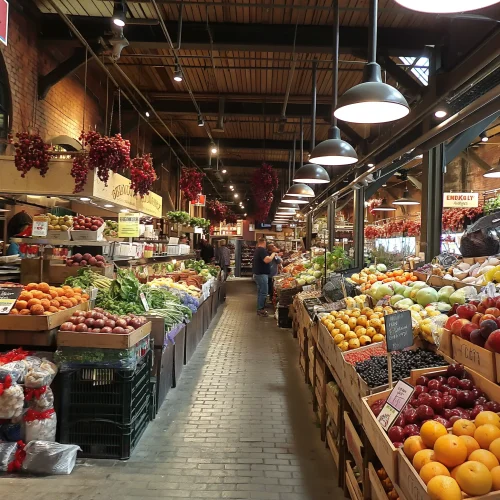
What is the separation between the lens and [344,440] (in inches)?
126

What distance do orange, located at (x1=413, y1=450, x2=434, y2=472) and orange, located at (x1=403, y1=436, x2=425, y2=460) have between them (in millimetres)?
53

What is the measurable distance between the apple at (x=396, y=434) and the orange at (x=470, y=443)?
31 cm

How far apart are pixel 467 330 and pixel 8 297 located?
3530 millimetres

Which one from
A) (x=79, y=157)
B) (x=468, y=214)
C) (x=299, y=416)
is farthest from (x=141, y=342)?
(x=468, y=214)

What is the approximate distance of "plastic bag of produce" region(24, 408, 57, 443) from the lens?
3.37 metres

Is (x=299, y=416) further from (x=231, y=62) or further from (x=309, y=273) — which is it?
(x=231, y=62)

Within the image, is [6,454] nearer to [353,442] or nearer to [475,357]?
[353,442]

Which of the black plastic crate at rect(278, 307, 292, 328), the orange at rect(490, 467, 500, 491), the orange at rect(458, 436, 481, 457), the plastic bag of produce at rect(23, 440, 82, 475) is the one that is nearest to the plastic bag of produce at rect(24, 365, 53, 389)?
the plastic bag of produce at rect(23, 440, 82, 475)

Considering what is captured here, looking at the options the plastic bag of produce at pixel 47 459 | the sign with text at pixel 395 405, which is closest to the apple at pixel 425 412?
the sign with text at pixel 395 405

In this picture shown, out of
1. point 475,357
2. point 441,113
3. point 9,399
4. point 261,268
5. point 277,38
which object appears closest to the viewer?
point 475,357

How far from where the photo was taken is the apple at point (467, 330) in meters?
2.61

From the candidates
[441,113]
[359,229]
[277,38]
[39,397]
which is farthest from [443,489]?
[359,229]

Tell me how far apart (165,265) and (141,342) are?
20.8ft

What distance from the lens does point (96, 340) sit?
142 inches
